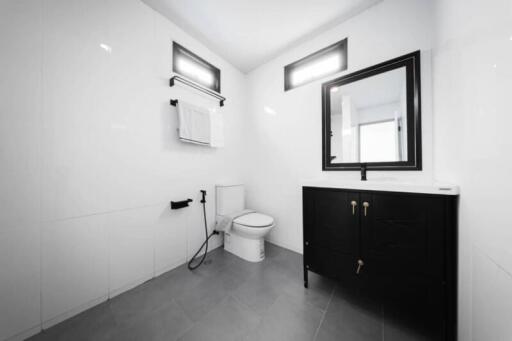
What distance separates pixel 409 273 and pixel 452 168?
27.3 inches

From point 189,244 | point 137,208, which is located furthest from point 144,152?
point 189,244

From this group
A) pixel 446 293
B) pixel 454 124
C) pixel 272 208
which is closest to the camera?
pixel 446 293

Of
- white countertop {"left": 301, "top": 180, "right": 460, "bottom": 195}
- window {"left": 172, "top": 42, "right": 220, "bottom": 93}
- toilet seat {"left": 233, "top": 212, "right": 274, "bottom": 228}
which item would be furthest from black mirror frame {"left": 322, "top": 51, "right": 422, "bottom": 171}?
window {"left": 172, "top": 42, "right": 220, "bottom": 93}

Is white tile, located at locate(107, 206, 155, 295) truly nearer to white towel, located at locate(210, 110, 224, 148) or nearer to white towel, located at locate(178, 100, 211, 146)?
white towel, located at locate(178, 100, 211, 146)

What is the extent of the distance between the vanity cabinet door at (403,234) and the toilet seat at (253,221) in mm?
880

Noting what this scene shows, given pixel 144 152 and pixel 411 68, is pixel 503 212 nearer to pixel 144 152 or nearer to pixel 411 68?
pixel 411 68

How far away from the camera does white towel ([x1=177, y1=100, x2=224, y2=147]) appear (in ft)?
5.39

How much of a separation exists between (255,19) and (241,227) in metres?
2.09

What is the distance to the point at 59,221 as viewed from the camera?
1.06 m

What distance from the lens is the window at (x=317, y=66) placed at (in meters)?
1.65

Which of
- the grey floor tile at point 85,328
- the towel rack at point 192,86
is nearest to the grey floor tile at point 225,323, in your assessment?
the grey floor tile at point 85,328

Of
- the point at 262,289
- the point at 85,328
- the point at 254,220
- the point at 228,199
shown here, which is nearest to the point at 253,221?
the point at 254,220

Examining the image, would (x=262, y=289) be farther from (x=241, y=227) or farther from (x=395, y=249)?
(x=395, y=249)

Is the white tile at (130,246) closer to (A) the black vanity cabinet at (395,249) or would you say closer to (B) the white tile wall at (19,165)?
(B) the white tile wall at (19,165)
